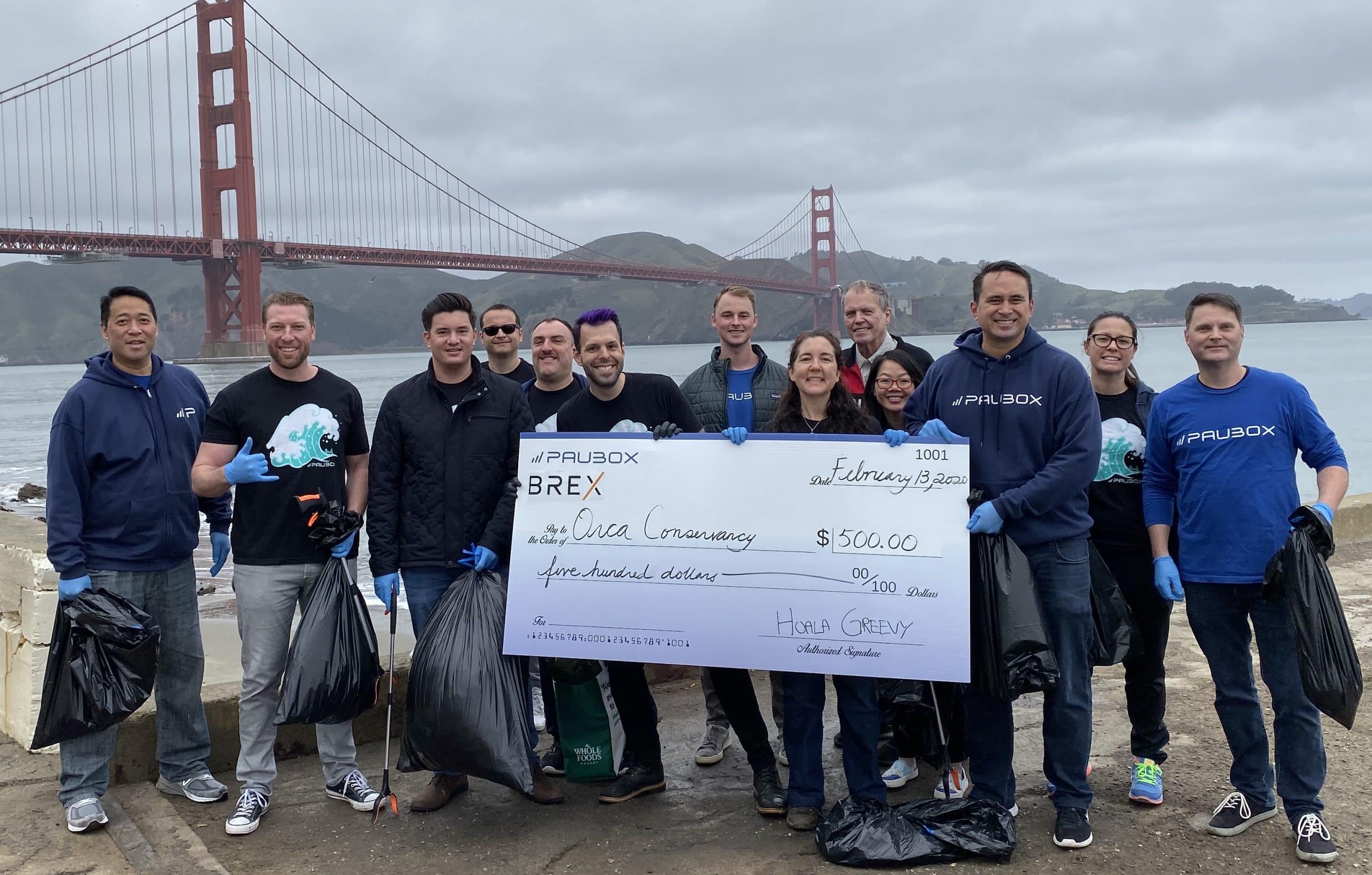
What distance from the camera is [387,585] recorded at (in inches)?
131

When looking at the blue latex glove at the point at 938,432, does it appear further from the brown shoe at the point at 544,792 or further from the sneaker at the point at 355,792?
the sneaker at the point at 355,792

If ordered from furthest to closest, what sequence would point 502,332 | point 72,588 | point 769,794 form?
point 502,332
point 769,794
point 72,588

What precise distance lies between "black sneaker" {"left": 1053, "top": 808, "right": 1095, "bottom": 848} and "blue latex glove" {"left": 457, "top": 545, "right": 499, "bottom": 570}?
5.93 feet

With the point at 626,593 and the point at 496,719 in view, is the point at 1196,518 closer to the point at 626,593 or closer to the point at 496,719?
the point at 626,593

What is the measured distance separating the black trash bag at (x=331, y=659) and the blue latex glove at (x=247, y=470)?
342mm

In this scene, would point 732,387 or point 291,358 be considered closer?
point 291,358

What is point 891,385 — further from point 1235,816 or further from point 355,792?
point 355,792

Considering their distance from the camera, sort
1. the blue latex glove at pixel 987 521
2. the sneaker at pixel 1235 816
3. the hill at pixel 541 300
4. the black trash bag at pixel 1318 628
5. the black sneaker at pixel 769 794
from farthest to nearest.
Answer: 1. the hill at pixel 541 300
2. the black sneaker at pixel 769 794
3. the sneaker at pixel 1235 816
4. the blue latex glove at pixel 987 521
5. the black trash bag at pixel 1318 628

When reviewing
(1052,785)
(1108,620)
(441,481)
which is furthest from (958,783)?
(441,481)

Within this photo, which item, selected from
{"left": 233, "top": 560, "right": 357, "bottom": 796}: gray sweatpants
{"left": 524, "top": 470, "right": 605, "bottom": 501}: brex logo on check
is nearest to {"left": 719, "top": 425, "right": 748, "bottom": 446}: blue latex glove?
{"left": 524, "top": 470, "right": 605, "bottom": 501}: brex logo on check

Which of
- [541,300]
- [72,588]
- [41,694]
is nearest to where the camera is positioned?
[72,588]

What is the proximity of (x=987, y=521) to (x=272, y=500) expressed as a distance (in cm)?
213

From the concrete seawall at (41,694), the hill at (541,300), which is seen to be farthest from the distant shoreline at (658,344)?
the concrete seawall at (41,694)

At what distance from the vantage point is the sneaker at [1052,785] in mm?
3111
